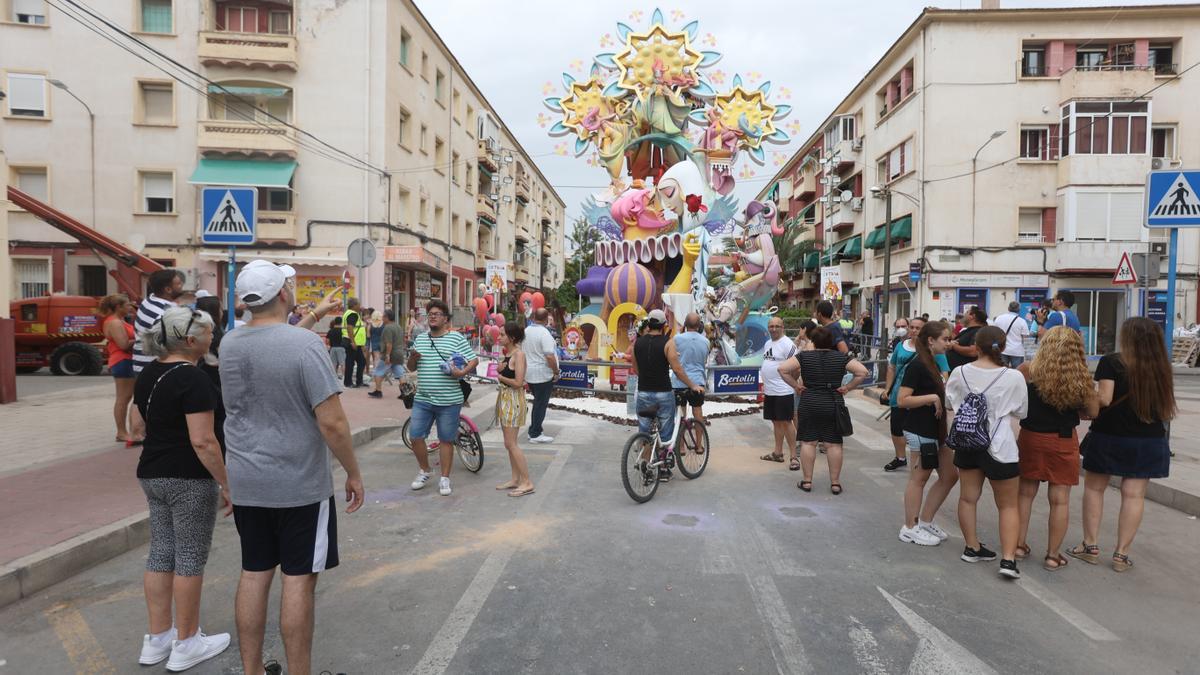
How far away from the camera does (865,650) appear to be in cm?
358

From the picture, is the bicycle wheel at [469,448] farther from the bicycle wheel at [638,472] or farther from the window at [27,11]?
the window at [27,11]

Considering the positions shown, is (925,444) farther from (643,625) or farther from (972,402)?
(643,625)

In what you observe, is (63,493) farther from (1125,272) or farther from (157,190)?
(157,190)

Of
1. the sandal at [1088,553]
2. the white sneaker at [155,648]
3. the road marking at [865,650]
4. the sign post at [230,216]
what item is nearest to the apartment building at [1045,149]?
the sandal at [1088,553]

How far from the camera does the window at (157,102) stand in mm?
23766

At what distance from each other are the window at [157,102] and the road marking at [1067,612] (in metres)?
27.4

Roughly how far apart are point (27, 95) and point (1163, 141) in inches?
1611

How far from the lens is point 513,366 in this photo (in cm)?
689

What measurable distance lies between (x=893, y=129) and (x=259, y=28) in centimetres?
2630

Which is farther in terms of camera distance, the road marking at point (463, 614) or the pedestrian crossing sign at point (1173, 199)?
the pedestrian crossing sign at point (1173, 199)

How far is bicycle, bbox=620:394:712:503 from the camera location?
6324 mm

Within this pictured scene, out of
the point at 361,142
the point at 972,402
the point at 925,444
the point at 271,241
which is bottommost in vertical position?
the point at 925,444

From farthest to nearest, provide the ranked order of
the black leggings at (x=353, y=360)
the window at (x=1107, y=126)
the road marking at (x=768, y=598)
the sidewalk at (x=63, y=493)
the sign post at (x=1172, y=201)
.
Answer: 1. the window at (x=1107, y=126)
2. the black leggings at (x=353, y=360)
3. the sign post at (x=1172, y=201)
4. the sidewalk at (x=63, y=493)
5. the road marking at (x=768, y=598)

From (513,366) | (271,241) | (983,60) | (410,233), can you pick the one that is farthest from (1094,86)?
(271,241)
